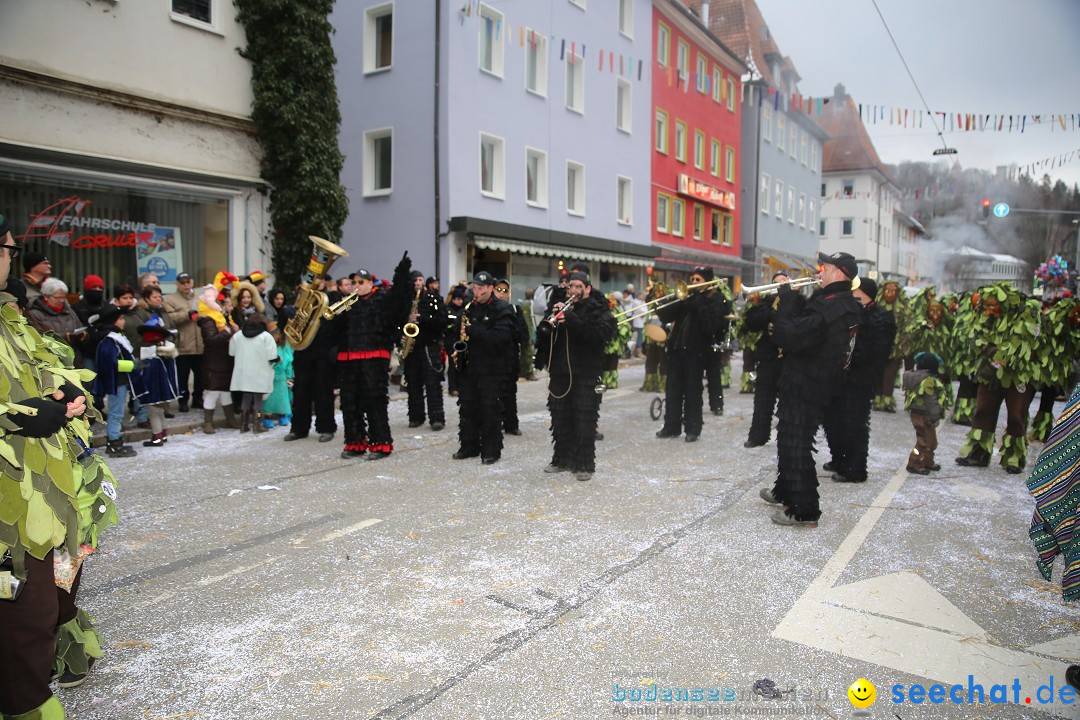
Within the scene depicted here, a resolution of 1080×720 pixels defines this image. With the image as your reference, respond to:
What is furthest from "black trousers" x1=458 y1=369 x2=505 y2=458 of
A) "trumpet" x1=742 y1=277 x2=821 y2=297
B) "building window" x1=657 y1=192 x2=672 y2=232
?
"building window" x1=657 y1=192 x2=672 y2=232

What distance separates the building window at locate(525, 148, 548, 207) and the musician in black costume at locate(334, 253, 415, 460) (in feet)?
47.9

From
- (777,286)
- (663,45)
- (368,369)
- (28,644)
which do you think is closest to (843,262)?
(777,286)

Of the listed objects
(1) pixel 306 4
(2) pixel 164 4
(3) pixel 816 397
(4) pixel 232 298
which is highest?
(1) pixel 306 4

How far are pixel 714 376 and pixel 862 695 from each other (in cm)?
768

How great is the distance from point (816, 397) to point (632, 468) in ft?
8.14

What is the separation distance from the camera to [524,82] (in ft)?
70.6

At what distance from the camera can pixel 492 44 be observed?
67.7ft

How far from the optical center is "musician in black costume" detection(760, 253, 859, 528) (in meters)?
5.74

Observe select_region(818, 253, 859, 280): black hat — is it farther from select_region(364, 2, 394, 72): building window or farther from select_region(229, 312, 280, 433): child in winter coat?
select_region(364, 2, 394, 72): building window

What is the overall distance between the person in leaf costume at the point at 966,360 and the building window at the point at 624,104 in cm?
1689

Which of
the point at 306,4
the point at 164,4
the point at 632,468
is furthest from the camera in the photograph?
the point at 306,4

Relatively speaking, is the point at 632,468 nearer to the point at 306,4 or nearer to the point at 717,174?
the point at 306,4

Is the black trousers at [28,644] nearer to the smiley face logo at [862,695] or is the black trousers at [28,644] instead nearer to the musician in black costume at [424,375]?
the smiley face logo at [862,695]

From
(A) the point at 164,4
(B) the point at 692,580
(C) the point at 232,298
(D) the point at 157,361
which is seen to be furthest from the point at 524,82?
(B) the point at 692,580
